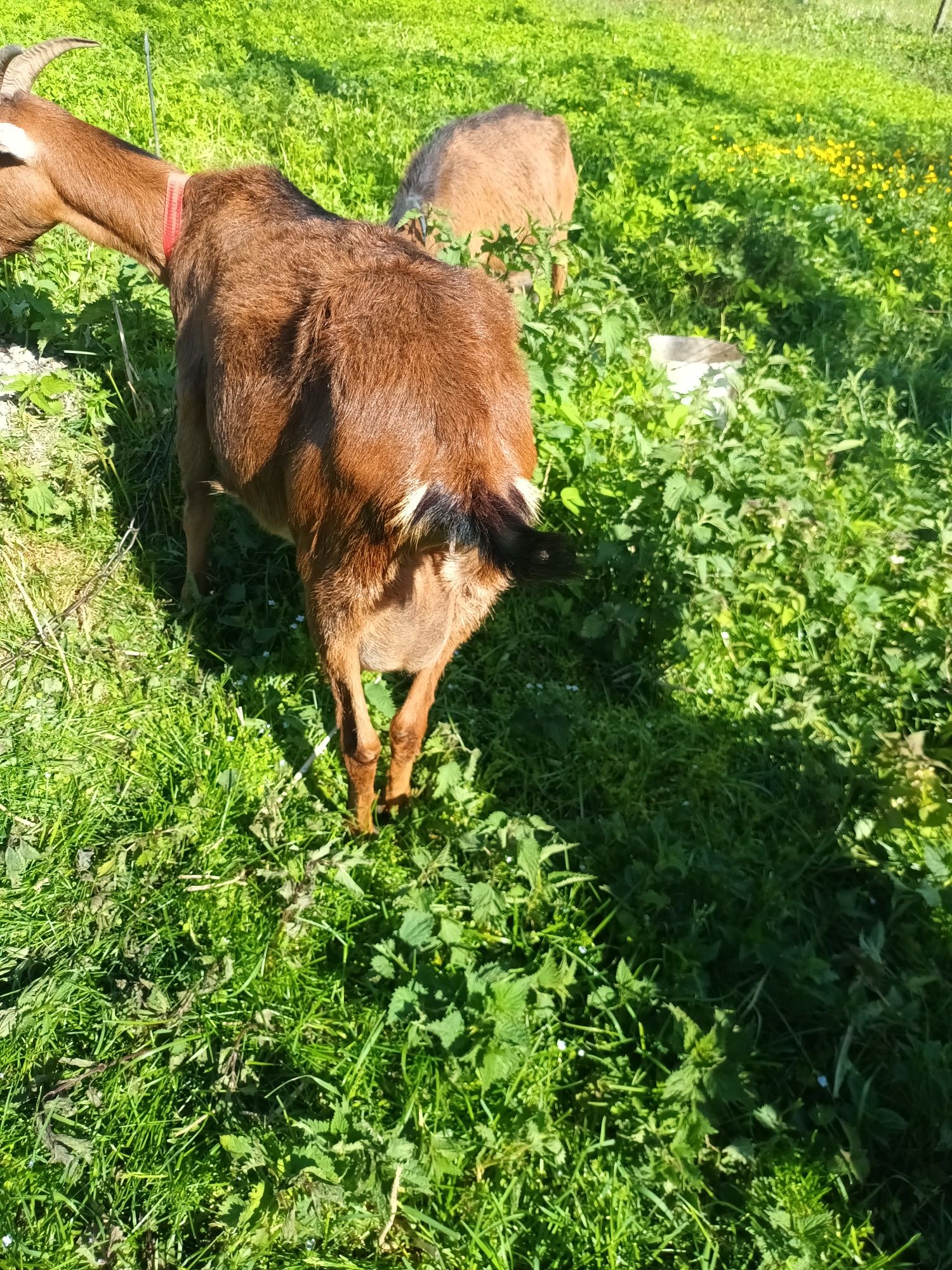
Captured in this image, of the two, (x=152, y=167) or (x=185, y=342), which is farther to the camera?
(x=152, y=167)

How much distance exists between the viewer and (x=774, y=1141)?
2.15m

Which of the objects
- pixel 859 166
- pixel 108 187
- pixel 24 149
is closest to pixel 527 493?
pixel 108 187

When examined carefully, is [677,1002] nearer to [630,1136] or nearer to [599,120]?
[630,1136]

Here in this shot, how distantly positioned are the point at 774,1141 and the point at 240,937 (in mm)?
1449

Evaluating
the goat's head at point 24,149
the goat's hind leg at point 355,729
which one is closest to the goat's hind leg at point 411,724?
the goat's hind leg at point 355,729

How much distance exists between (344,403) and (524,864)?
1358mm

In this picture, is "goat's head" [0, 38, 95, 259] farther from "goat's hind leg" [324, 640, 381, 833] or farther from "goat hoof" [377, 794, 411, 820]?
"goat hoof" [377, 794, 411, 820]

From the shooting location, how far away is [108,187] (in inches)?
136

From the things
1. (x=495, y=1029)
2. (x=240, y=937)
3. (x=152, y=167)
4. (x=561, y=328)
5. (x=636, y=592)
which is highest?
(x=152, y=167)

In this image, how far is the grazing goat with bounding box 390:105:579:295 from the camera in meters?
5.29

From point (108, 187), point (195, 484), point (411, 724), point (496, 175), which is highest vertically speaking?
point (108, 187)

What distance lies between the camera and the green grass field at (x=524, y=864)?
2.04 meters

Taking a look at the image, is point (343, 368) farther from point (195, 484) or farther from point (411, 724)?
point (195, 484)

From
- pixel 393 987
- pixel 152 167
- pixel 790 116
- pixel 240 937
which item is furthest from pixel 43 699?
pixel 790 116
